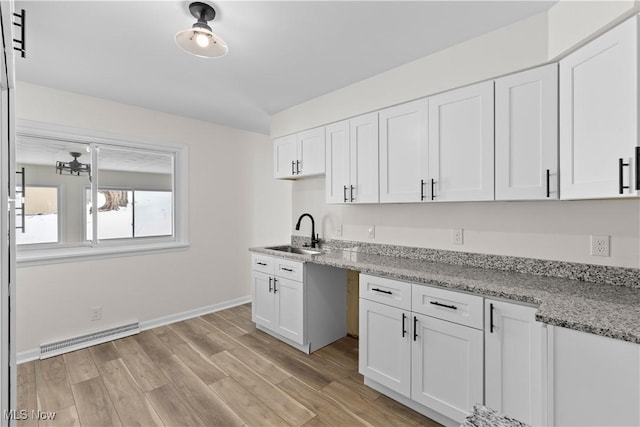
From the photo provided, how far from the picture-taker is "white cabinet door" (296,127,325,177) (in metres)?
3.00

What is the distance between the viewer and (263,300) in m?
3.13

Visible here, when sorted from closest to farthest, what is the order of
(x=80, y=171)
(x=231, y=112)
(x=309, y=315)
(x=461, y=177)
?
(x=461, y=177) → (x=309, y=315) → (x=80, y=171) → (x=231, y=112)

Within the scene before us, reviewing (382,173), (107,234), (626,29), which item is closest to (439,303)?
(382,173)

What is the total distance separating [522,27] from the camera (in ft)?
5.91

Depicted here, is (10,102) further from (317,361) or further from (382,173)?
(317,361)

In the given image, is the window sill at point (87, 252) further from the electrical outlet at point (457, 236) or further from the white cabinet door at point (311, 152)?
the electrical outlet at point (457, 236)

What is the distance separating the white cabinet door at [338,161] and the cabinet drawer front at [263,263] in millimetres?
886

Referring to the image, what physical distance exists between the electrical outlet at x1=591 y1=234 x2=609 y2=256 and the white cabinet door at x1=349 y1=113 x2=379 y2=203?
1414mm

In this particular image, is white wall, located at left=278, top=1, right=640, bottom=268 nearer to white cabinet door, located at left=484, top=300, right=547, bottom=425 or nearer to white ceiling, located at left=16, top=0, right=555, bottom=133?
white ceiling, located at left=16, top=0, right=555, bottom=133

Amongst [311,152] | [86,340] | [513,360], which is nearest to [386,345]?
[513,360]

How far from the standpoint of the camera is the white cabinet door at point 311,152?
300 centimetres

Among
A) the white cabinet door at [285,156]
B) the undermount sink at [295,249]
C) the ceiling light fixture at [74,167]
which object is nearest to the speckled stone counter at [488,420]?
the undermount sink at [295,249]

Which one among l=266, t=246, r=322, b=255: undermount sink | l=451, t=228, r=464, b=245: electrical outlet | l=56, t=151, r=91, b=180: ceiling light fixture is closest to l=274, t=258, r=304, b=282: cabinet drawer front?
l=266, t=246, r=322, b=255: undermount sink

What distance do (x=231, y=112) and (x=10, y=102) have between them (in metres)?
2.20
